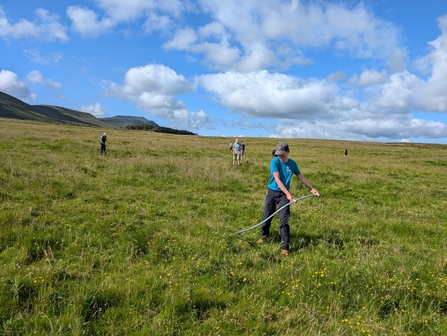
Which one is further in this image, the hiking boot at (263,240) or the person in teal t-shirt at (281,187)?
the hiking boot at (263,240)

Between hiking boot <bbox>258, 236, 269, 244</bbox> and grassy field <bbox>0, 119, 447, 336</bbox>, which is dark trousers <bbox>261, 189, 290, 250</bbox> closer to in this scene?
hiking boot <bbox>258, 236, 269, 244</bbox>

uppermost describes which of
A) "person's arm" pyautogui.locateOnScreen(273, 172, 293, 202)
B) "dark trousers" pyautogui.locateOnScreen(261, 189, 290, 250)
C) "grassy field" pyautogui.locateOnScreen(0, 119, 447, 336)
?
"person's arm" pyautogui.locateOnScreen(273, 172, 293, 202)

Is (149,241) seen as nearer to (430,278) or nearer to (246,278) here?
(246,278)

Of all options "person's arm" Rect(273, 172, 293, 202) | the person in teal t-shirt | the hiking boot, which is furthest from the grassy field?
"person's arm" Rect(273, 172, 293, 202)


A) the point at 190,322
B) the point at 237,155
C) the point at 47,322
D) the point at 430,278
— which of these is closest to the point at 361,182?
the point at 237,155

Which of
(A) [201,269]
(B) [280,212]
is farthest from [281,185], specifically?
(A) [201,269]

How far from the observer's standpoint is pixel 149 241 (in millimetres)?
6441

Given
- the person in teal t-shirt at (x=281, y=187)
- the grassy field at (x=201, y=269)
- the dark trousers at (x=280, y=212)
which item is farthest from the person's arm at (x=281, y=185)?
the grassy field at (x=201, y=269)

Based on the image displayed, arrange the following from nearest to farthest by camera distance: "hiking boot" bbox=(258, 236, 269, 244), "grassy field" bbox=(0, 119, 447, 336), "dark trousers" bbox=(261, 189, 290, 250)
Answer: "grassy field" bbox=(0, 119, 447, 336) → "dark trousers" bbox=(261, 189, 290, 250) → "hiking boot" bbox=(258, 236, 269, 244)

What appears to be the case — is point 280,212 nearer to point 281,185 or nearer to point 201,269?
point 281,185

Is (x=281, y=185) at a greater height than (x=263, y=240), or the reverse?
(x=281, y=185)

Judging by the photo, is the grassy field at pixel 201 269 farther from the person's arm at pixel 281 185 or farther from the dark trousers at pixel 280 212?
the person's arm at pixel 281 185

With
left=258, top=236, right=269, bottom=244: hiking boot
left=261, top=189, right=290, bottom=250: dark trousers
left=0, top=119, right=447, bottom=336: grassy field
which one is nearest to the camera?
left=0, top=119, right=447, bottom=336: grassy field

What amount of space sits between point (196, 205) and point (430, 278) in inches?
275
